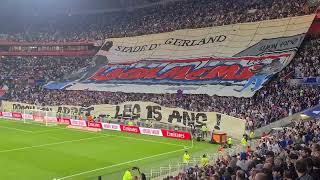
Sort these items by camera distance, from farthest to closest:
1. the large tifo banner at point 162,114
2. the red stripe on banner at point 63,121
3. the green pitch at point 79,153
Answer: the red stripe on banner at point 63,121, the large tifo banner at point 162,114, the green pitch at point 79,153

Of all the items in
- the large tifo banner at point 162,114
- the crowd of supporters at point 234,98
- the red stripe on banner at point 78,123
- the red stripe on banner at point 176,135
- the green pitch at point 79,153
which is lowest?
the green pitch at point 79,153

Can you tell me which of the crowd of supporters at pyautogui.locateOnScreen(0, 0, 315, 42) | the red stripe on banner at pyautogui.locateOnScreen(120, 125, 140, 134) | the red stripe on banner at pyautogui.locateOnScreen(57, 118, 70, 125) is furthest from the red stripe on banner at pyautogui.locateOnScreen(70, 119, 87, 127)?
the crowd of supporters at pyautogui.locateOnScreen(0, 0, 315, 42)

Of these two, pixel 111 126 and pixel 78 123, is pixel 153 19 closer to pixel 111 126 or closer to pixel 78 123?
pixel 78 123

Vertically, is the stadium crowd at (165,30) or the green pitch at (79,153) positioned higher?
the stadium crowd at (165,30)

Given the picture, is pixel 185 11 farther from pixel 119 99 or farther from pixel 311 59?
pixel 311 59

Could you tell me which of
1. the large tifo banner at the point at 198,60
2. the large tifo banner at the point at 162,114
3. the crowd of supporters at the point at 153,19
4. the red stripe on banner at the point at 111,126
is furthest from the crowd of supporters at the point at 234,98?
the crowd of supporters at the point at 153,19

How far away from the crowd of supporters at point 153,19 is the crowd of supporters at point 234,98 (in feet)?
24.2

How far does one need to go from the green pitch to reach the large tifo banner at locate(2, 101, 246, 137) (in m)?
2.53

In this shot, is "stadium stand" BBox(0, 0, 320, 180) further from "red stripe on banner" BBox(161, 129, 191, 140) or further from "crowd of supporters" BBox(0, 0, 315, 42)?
"red stripe on banner" BBox(161, 129, 191, 140)

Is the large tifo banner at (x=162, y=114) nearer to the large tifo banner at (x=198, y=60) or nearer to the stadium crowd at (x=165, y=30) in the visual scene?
the stadium crowd at (x=165, y=30)

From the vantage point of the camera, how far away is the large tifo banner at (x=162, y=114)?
3583 centimetres

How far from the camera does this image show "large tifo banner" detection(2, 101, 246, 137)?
A: 3583 centimetres

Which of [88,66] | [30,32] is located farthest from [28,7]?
[88,66]

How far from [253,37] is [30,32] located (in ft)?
154
